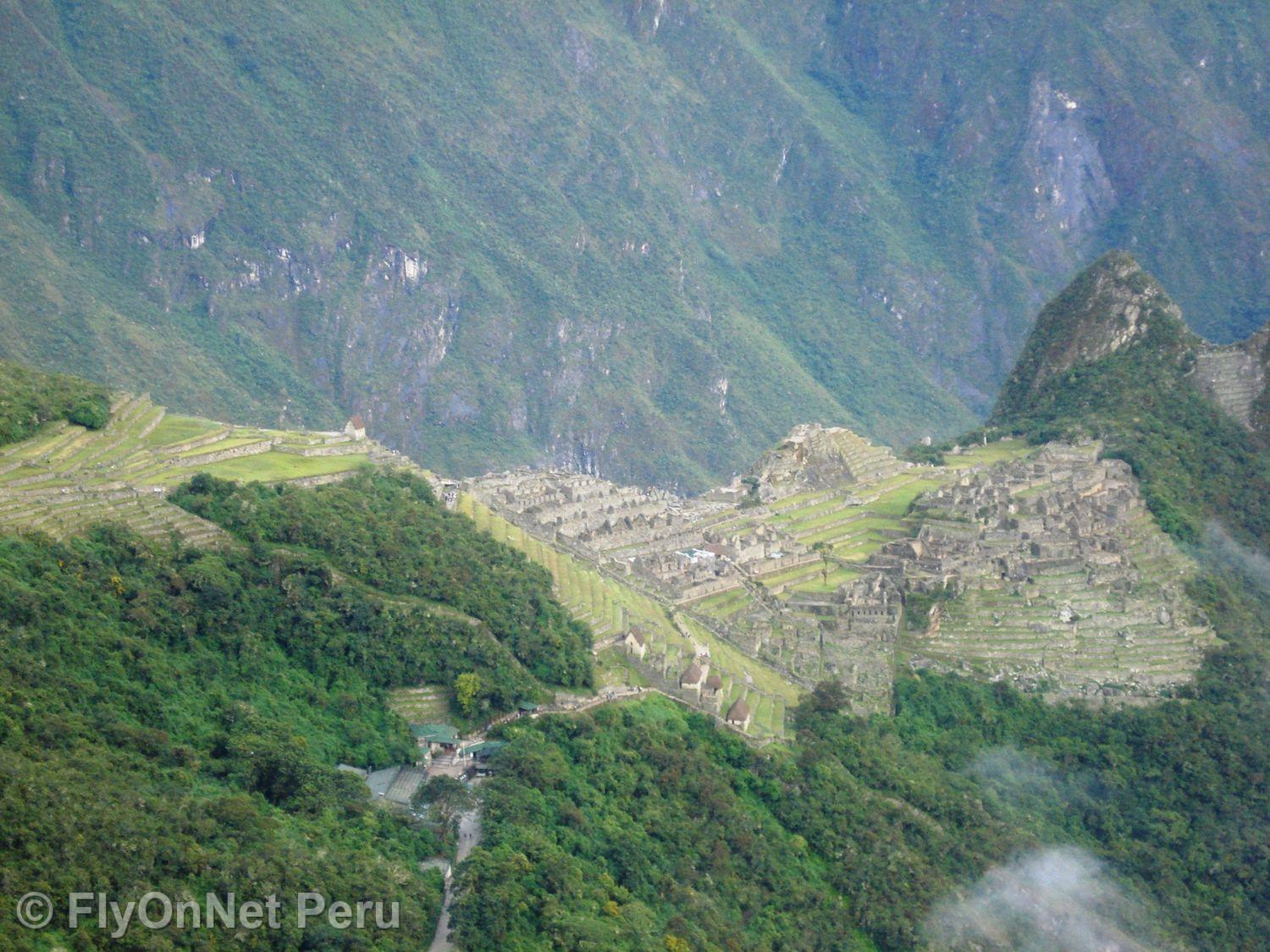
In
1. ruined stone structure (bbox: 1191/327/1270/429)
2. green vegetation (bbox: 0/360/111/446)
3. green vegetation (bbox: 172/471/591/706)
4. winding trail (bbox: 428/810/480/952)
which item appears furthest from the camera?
ruined stone structure (bbox: 1191/327/1270/429)

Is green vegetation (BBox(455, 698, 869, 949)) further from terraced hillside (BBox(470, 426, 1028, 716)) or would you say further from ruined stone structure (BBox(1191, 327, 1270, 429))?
ruined stone structure (BBox(1191, 327, 1270, 429))

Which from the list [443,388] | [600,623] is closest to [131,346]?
[443,388]

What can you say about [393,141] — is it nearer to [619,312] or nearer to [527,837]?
[619,312]

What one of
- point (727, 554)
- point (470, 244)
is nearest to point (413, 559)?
point (727, 554)

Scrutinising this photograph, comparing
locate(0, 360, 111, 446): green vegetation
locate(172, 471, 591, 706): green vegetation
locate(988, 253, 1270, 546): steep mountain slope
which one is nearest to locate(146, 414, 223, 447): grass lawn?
locate(0, 360, 111, 446): green vegetation

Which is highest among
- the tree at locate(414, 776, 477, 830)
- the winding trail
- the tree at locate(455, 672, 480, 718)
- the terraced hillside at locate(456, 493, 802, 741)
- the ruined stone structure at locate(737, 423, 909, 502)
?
the ruined stone structure at locate(737, 423, 909, 502)

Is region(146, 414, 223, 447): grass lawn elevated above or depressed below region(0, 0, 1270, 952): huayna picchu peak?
above

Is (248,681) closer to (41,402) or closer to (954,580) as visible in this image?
(41,402)
